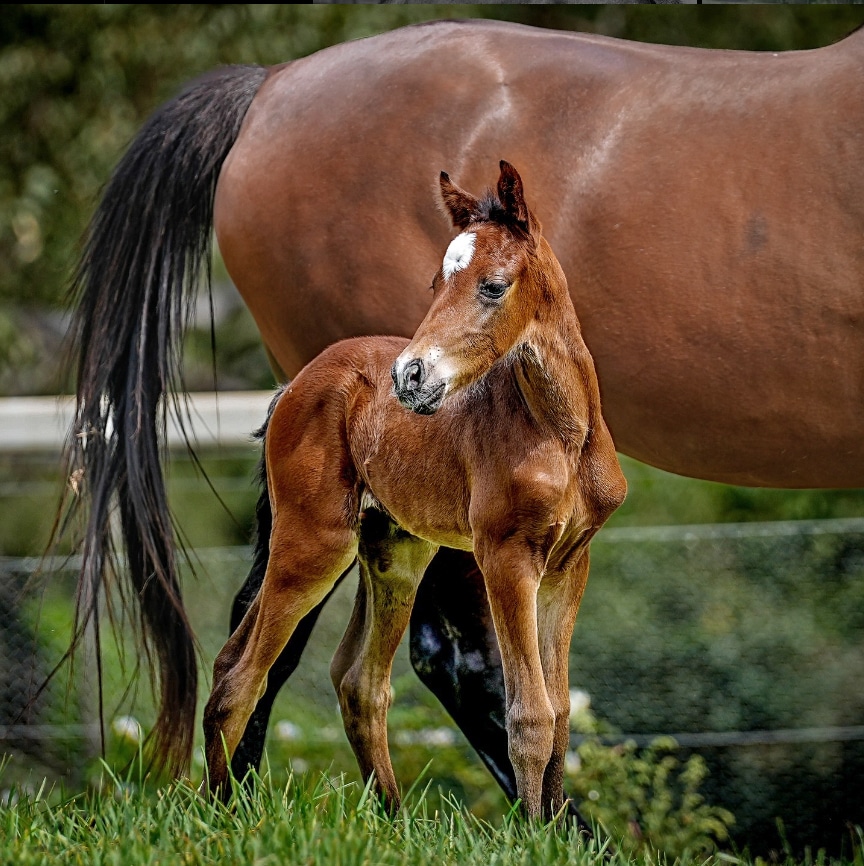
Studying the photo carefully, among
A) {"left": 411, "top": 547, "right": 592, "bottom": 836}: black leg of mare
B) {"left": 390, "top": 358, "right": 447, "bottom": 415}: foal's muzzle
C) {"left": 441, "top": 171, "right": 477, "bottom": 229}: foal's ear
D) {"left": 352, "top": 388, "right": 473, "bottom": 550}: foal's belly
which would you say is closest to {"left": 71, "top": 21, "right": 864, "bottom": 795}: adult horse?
{"left": 411, "top": 547, "right": 592, "bottom": 836}: black leg of mare

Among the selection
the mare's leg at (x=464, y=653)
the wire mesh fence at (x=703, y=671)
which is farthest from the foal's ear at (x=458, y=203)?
the wire mesh fence at (x=703, y=671)

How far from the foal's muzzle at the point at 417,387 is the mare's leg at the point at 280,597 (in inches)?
18.0

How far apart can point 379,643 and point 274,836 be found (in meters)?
0.46

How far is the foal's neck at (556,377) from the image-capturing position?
184 centimetres

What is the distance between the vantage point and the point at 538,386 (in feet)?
6.11

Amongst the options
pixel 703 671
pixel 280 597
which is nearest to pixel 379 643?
pixel 280 597

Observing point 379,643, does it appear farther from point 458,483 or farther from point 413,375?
point 413,375

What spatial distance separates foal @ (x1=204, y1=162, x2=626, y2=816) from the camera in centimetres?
176

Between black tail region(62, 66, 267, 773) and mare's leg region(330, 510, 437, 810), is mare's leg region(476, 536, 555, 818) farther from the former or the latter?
black tail region(62, 66, 267, 773)

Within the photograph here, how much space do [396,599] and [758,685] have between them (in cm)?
250

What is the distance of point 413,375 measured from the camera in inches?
65.6

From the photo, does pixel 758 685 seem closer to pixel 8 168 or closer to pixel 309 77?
pixel 309 77

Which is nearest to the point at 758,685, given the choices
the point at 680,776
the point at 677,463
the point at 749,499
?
the point at 680,776

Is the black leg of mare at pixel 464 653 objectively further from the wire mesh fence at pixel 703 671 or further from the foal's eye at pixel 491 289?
the wire mesh fence at pixel 703 671
